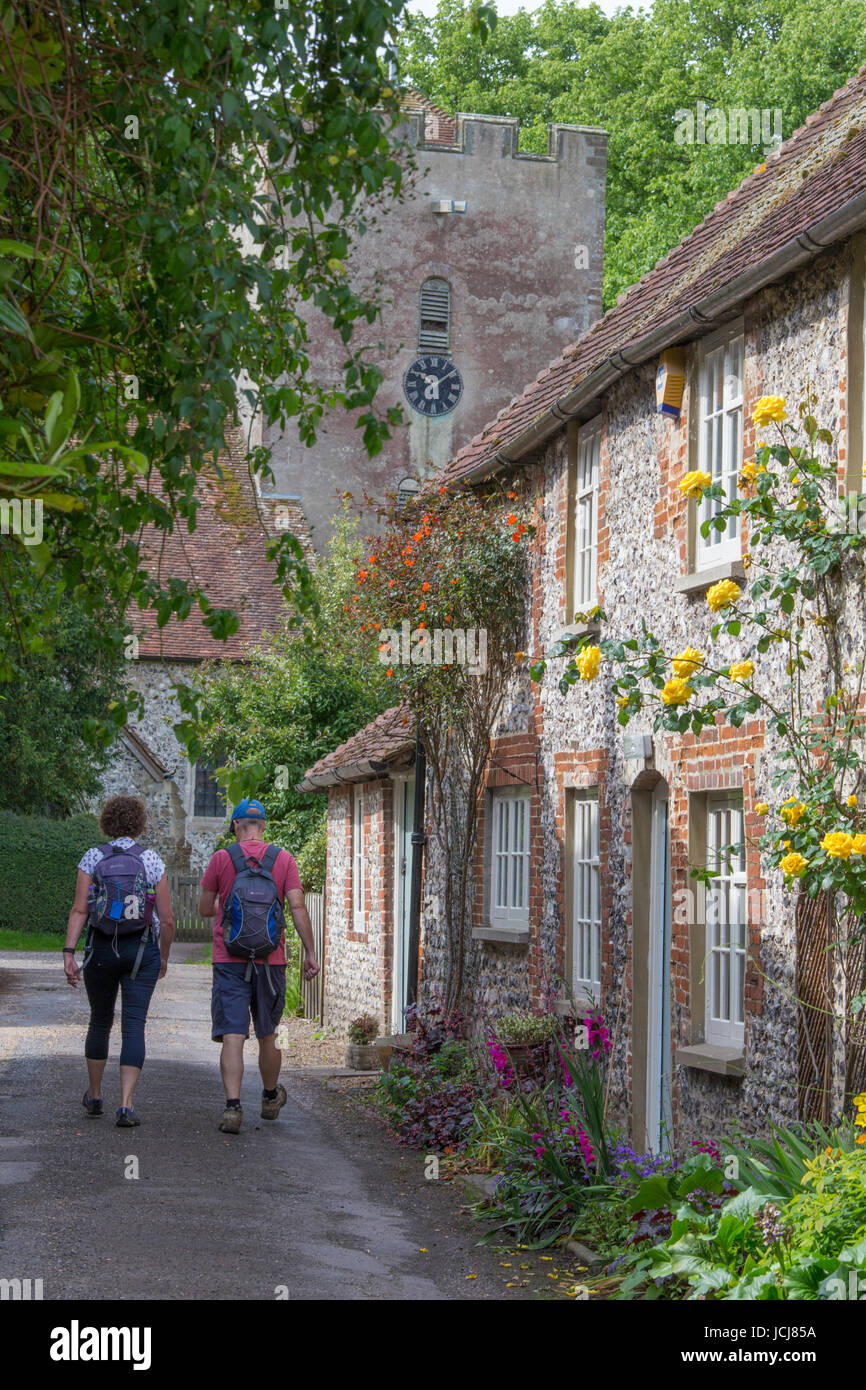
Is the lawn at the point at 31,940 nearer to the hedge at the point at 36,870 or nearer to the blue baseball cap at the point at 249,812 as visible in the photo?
the hedge at the point at 36,870

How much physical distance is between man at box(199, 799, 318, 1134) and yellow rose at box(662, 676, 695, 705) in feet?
11.6

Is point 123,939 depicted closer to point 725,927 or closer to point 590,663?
point 590,663

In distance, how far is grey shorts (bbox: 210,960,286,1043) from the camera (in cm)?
1016

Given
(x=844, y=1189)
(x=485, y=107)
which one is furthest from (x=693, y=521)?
(x=485, y=107)

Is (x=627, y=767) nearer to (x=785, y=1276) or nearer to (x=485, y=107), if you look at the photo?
(x=785, y=1276)

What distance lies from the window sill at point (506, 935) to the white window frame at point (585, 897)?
799mm

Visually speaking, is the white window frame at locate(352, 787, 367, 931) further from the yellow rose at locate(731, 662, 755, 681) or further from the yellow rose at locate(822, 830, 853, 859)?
the yellow rose at locate(822, 830, 853, 859)

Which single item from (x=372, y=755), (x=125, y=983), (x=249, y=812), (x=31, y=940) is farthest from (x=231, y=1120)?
(x=31, y=940)

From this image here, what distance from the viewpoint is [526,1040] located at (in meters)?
10.4

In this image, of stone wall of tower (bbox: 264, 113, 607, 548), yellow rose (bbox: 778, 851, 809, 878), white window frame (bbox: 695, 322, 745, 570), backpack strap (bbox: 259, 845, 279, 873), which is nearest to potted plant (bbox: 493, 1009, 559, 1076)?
backpack strap (bbox: 259, 845, 279, 873)

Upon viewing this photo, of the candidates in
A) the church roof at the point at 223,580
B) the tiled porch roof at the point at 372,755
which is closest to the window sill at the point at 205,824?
the church roof at the point at 223,580

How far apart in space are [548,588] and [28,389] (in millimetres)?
7112

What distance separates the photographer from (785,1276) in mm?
5445

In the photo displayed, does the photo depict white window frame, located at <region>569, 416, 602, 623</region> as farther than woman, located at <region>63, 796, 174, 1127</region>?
Yes
